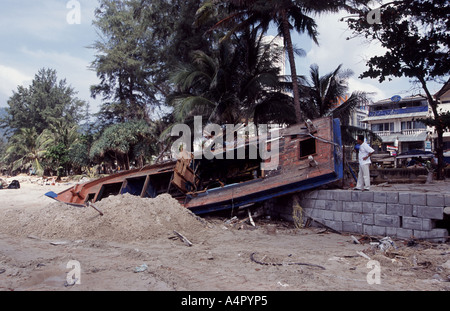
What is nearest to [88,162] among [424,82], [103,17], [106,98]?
[106,98]

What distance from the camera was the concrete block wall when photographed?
21.3 feet

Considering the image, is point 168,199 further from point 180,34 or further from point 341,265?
point 180,34

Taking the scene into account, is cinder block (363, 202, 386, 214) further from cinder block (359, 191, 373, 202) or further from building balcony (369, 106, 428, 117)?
building balcony (369, 106, 428, 117)

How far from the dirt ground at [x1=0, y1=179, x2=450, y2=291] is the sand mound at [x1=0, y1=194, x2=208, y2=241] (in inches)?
1.0

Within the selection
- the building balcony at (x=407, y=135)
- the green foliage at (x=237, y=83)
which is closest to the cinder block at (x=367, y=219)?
the green foliage at (x=237, y=83)

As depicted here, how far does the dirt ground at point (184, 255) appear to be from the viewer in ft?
15.0

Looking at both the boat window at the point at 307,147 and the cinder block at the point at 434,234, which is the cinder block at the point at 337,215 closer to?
the cinder block at the point at 434,234

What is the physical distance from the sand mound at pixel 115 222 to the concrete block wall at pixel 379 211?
3.07 m

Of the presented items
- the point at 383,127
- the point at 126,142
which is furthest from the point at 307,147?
the point at 383,127

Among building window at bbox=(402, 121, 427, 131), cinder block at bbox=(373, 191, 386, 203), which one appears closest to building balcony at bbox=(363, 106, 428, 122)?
building window at bbox=(402, 121, 427, 131)

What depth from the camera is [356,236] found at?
7.45 m

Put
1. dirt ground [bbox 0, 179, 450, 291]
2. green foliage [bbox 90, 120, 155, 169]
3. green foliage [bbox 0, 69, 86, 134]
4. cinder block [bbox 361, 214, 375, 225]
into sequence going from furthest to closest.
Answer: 1. green foliage [bbox 0, 69, 86, 134]
2. green foliage [bbox 90, 120, 155, 169]
3. cinder block [bbox 361, 214, 375, 225]
4. dirt ground [bbox 0, 179, 450, 291]

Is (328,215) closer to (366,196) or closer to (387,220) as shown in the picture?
(366,196)

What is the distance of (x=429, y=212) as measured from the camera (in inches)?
255
